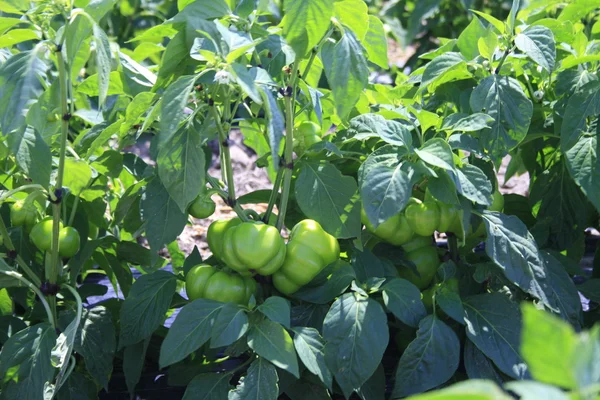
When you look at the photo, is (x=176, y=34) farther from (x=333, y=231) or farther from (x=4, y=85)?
(x=333, y=231)

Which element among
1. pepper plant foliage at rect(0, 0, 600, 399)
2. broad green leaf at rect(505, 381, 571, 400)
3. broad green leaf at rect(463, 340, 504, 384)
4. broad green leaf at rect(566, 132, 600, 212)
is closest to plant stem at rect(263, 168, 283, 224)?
pepper plant foliage at rect(0, 0, 600, 399)

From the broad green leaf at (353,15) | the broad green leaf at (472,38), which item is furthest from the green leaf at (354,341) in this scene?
the broad green leaf at (472,38)

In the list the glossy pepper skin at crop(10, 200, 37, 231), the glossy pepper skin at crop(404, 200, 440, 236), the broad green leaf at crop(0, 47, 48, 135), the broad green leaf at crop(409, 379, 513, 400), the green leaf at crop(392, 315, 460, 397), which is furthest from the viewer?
the glossy pepper skin at crop(10, 200, 37, 231)

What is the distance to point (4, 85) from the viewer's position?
1.20 m

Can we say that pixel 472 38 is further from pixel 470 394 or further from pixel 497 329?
pixel 470 394

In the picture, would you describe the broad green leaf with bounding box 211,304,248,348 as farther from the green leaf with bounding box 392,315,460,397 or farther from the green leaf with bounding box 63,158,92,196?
the green leaf with bounding box 63,158,92,196

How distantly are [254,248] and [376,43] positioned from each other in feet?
1.58

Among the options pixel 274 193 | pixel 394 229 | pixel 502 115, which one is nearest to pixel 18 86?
pixel 274 193

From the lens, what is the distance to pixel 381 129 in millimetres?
1323

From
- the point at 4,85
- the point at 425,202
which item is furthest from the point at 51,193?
the point at 425,202

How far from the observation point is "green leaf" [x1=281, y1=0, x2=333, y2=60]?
3.98ft

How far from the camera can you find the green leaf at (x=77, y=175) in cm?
144

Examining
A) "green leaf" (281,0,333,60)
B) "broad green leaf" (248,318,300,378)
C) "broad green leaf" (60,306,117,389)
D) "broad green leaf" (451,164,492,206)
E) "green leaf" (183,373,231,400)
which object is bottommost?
"broad green leaf" (60,306,117,389)

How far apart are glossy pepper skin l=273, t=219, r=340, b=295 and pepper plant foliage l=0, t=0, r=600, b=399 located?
0.10 ft
